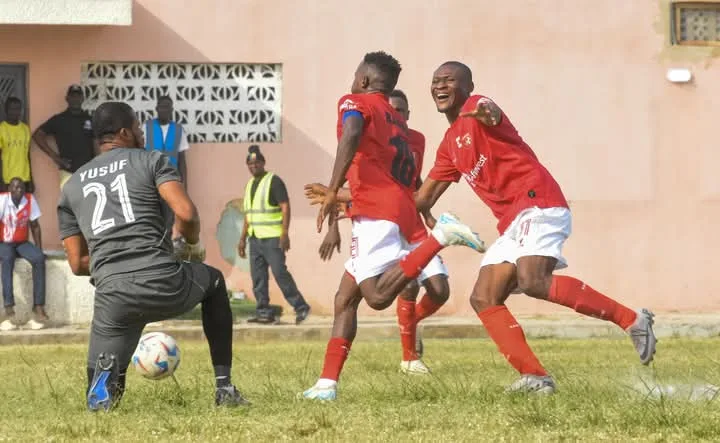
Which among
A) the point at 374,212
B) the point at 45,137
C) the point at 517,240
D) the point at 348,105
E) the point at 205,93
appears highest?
the point at 205,93

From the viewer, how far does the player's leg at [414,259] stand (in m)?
8.84

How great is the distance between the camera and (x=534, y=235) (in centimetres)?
881

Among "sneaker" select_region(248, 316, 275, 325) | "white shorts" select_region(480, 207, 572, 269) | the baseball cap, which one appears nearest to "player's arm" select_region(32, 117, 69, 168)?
the baseball cap

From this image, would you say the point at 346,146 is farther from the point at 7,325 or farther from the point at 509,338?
the point at 7,325

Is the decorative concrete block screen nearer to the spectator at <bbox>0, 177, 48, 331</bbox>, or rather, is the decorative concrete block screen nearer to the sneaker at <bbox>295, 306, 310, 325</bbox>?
the spectator at <bbox>0, 177, 48, 331</bbox>

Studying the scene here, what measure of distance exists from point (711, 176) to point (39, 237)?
26.7ft

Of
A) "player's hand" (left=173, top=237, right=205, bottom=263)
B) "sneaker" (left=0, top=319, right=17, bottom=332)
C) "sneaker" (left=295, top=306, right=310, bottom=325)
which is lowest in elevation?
"sneaker" (left=0, top=319, right=17, bottom=332)

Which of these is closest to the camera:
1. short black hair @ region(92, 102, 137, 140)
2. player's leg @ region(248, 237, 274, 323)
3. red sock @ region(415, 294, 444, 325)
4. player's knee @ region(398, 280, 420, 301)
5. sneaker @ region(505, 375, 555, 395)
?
short black hair @ region(92, 102, 137, 140)

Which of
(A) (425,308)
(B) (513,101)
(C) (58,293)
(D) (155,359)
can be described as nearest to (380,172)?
(D) (155,359)

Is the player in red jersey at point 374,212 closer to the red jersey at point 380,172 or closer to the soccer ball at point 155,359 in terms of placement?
the red jersey at point 380,172

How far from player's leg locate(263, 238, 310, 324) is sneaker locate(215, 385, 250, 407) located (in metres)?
9.33

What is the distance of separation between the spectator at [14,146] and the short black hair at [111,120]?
10.5m

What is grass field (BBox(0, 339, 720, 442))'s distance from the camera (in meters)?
7.02

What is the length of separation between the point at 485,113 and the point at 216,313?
174 cm
